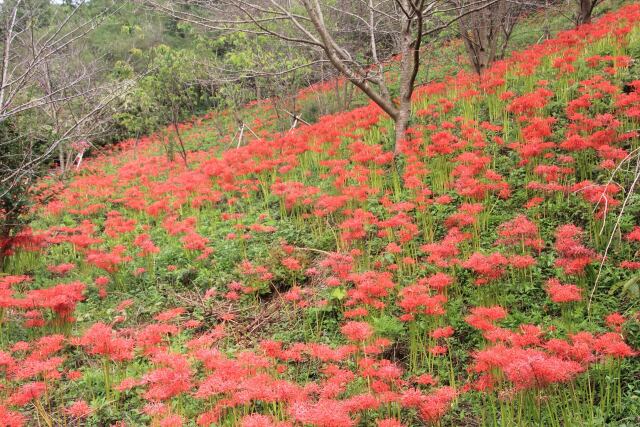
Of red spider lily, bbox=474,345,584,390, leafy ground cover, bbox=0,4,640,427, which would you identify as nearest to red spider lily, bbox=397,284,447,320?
leafy ground cover, bbox=0,4,640,427

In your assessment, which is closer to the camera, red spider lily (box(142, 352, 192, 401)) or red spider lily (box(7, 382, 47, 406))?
red spider lily (box(142, 352, 192, 401))

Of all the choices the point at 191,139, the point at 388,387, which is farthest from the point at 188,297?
the point at 191,139

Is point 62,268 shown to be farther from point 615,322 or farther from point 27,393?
point 615,322

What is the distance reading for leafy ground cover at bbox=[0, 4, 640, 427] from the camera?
391 cm

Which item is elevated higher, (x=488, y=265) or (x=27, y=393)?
(x=27, y=393)

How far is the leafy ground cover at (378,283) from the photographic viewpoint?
12.8ft

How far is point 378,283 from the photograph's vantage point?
194 inches

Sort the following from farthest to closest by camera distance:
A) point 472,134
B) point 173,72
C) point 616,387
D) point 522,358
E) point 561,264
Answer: point 173,72
point 472,134
point 561,264
point 616,387
point 522,358

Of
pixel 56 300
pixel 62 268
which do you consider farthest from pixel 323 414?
pixel 62 268

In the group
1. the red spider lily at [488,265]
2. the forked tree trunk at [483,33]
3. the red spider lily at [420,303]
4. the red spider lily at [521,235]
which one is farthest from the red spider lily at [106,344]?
the forked tree trunk at [483,33]

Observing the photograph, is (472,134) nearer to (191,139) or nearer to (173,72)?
(173,72)

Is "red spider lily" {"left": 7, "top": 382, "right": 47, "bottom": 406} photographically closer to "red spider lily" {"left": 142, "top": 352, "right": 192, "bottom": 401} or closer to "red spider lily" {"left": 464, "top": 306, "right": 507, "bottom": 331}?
"red spider lily" {"left": 142, "top": 352, "right": 192, "bottom": 401}

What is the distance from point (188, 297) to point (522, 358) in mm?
4603

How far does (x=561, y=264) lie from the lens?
15.8ft
